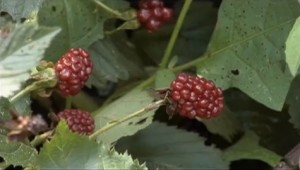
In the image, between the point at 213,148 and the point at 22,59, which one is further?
the point at 213,148

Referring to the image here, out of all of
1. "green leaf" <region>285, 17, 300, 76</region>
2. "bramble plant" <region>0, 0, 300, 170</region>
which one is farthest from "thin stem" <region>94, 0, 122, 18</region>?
"green leaf" <region>285, 17, 300, 76</region>

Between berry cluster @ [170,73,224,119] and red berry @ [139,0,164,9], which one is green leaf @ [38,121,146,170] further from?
red berry @ [139,0,164,9]

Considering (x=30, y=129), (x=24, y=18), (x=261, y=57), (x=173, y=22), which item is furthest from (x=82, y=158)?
(x=173, y=22)

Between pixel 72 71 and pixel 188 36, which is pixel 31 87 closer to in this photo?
pixel 72 71

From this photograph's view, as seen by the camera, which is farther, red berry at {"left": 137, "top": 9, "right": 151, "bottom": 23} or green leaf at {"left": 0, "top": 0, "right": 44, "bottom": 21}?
red berry at {"left": 137, "top": 9, "right": 151, "bottom": 23}

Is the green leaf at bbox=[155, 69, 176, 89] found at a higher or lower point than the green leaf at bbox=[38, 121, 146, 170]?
lower

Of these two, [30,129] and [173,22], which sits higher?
[30,129]

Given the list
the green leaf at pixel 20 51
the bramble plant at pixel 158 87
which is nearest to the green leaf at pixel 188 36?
the bramble plant at pixel 158 87

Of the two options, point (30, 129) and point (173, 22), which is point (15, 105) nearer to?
point (30, 129)
